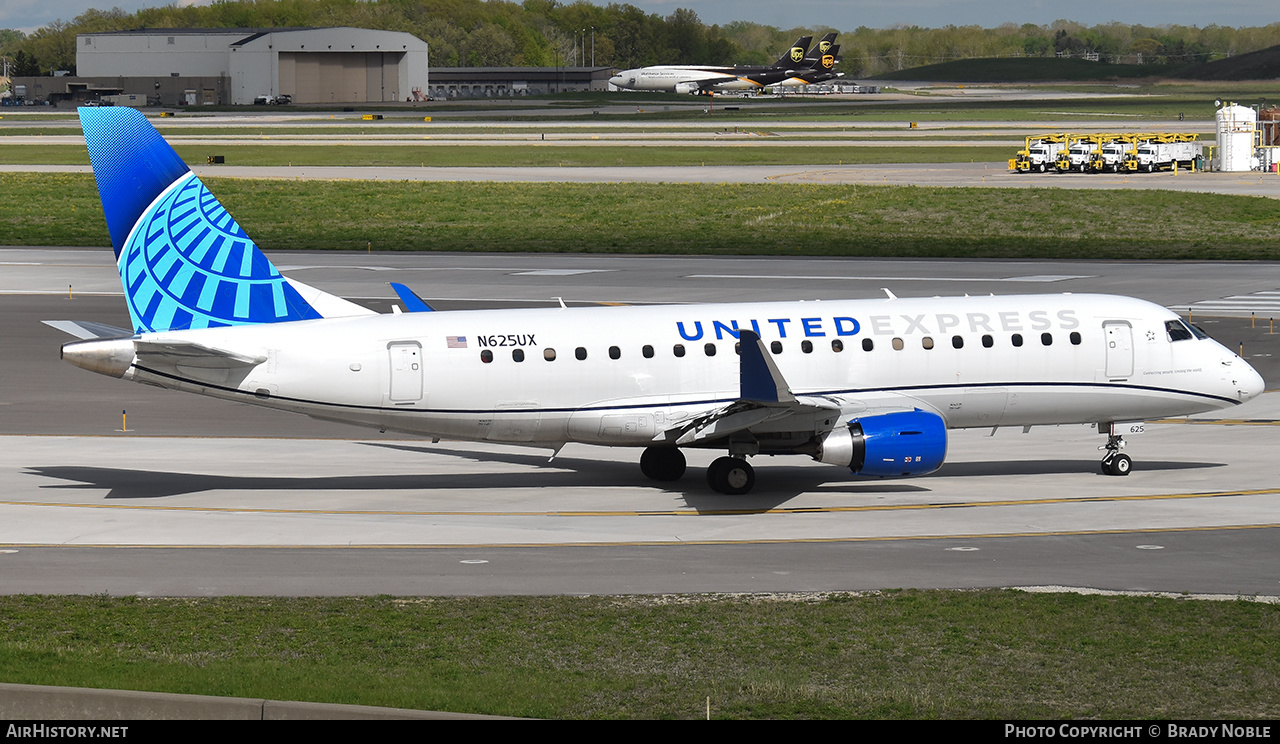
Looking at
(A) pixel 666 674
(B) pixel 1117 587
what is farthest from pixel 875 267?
(A) pixel 666 674

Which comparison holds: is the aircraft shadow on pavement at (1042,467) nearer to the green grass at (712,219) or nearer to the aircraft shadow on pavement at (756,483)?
the aircraft shadow on pavement at (756,483)

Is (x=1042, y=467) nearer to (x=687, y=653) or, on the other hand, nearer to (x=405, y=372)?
(x=405, y=372)

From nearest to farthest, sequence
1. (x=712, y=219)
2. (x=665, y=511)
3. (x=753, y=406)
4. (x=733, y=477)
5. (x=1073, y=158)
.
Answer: (x=753, y=406) → (x=665, y=511) → (x=733, y=477) → (x=712, y=219) → (x=1073, y=158)

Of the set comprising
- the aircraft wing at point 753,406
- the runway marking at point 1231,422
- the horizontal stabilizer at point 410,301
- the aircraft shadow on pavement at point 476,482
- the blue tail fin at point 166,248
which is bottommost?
the aircraft shadow on pavement at point 476,482

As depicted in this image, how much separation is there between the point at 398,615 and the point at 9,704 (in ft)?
26.0

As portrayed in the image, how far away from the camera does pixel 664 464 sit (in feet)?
113

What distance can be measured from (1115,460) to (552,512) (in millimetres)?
13181

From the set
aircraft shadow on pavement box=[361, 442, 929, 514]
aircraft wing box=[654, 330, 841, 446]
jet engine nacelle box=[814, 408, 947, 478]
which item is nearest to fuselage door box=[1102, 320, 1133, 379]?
aircraft shadow on pavement box=[361, 442, 929, 514]

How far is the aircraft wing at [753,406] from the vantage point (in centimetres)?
2992

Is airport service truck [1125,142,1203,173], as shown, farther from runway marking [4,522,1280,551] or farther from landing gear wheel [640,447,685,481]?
runway marking [4,522,1280,551]

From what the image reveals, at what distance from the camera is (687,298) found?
209ft

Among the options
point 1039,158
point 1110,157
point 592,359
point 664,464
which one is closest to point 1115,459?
point 664,464

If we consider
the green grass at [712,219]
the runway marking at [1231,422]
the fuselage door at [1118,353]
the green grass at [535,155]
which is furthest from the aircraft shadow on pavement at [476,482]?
the green grass at [535,155]

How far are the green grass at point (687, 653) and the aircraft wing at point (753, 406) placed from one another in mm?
7392
